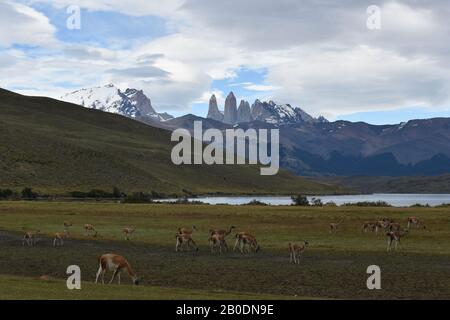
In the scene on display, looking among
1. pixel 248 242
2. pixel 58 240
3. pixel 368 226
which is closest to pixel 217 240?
pixel 248 242

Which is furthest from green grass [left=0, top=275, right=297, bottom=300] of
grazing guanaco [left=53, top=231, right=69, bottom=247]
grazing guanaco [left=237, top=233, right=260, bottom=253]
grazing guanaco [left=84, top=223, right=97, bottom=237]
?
grazing guanaco [left=84, top=223, right=97, bottom=237]

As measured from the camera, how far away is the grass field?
25.0m

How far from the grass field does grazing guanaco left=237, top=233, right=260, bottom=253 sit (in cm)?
78

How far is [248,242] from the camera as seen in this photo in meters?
40.1

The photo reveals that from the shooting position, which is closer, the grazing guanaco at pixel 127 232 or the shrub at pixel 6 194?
the grazing guanaco at pixel 127 232

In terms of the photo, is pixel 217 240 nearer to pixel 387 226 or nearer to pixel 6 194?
pixel 387 226

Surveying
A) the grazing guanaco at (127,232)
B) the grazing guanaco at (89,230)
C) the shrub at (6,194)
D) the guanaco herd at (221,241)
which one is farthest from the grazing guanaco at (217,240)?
the shrub at (6,194)

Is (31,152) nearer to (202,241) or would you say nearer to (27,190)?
(27,190)

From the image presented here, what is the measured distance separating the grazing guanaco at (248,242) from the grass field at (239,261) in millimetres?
776

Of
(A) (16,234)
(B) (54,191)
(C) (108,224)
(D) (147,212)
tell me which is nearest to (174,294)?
(A) (16,234)

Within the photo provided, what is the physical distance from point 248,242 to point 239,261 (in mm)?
4422

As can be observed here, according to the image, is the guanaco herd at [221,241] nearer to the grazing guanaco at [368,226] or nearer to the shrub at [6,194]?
the grazing guanaco at [368,226]

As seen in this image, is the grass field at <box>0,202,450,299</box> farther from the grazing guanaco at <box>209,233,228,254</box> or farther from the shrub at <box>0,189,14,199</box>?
the shrub at <box>0,189,14,199</box>

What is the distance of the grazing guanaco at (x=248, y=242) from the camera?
39.5m
